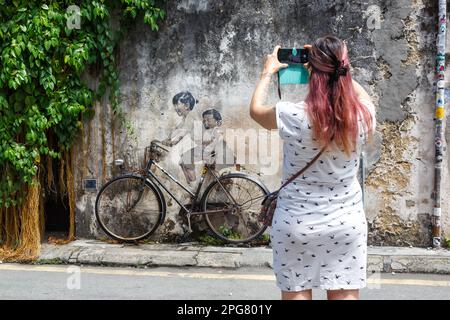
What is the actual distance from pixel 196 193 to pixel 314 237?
3.79 metres

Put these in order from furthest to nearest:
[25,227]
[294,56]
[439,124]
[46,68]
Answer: [25,227]
[46,68]
[439,124]
[294,56]

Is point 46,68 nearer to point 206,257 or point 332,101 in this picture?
point 206,257

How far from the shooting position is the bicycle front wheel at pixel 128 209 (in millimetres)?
6602

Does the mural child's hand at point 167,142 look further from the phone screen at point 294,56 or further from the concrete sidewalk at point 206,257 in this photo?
the phone screen at point 294,56

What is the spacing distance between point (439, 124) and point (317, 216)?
12.3 ft

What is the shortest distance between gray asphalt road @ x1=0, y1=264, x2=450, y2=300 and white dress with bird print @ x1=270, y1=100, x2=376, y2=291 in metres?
1.96

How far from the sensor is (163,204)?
257 inches

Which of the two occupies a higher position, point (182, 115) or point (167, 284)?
point (182, 115)

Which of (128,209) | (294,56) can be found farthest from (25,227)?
(294,56)

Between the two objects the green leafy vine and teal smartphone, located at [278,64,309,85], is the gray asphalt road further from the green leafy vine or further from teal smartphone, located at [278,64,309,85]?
teal smartphone, located at [278,64,309,85]

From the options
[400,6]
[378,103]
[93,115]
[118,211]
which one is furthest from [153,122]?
[400,6]

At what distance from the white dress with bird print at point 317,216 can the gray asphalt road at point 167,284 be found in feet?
6.44

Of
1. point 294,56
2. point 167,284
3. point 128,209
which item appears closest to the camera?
point 294,56

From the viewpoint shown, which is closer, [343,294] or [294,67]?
[343,294]
